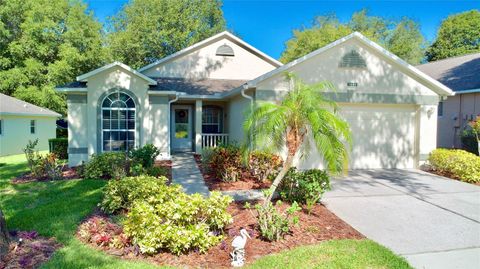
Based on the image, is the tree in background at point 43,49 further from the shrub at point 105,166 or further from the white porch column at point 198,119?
the shrub at point 105,166

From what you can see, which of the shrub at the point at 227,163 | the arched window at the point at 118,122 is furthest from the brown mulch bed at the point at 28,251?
the arched window at the point at 118,122

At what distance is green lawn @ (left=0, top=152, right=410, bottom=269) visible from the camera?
456cm

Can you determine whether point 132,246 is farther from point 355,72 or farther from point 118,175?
point 355,72

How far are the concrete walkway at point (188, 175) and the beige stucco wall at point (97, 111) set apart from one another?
6.01 ft

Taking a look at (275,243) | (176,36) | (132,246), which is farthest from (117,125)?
(176,36)

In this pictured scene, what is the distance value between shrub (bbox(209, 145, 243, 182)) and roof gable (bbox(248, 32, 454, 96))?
2.53 meters

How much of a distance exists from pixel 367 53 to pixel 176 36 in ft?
70.5

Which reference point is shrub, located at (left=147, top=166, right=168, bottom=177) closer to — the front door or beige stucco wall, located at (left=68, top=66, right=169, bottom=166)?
beige stucco wall, located at (left=68, top=66, right=169, bottom=166)

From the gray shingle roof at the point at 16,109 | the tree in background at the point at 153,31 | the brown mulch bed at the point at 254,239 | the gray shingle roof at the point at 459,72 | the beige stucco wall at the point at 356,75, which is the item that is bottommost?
the brown mulch bed at the point at 254,239

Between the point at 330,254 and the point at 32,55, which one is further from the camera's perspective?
the point at 32,55

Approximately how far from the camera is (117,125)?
13547 millimetres

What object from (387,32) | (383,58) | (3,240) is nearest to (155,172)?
(3,240)

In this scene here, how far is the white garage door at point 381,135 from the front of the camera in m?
12.6

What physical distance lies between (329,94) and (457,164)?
16.2 ft
